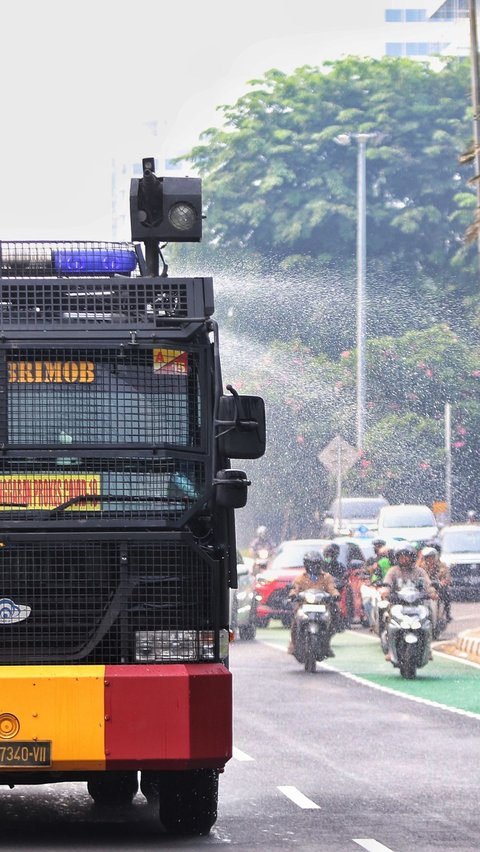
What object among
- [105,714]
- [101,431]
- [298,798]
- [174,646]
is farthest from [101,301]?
[298,798]

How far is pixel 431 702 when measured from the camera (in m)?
21.2

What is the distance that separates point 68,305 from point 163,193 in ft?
3.35

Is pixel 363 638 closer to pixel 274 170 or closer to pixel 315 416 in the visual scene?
pixel 315 416

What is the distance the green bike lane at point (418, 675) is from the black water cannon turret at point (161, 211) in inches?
368

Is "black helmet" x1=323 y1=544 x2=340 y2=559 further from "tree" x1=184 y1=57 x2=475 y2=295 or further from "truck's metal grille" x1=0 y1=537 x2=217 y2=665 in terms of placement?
"tree" x1=184 y1=57 x2=475 y2=295

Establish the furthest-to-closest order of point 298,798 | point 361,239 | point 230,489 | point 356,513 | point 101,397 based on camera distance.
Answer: point 361,239 < point 356,513 < point 298,798 < point 101,397 < point 230,489

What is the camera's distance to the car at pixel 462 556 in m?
38.0

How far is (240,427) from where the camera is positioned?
10344mm

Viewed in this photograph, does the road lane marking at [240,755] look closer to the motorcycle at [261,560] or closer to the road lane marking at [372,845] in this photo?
the road lane marking at [372,845]

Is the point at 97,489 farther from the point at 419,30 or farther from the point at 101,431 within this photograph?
the point at 419,30

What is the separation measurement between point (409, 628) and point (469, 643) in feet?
17.7

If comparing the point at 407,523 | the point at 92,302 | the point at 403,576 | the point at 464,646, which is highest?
the point at 92,302

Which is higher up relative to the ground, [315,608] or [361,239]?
[361,239]

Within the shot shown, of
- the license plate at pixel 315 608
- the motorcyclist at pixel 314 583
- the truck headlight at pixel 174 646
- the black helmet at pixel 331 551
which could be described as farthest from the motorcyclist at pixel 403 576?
the truck headlight at pixel 174 646
